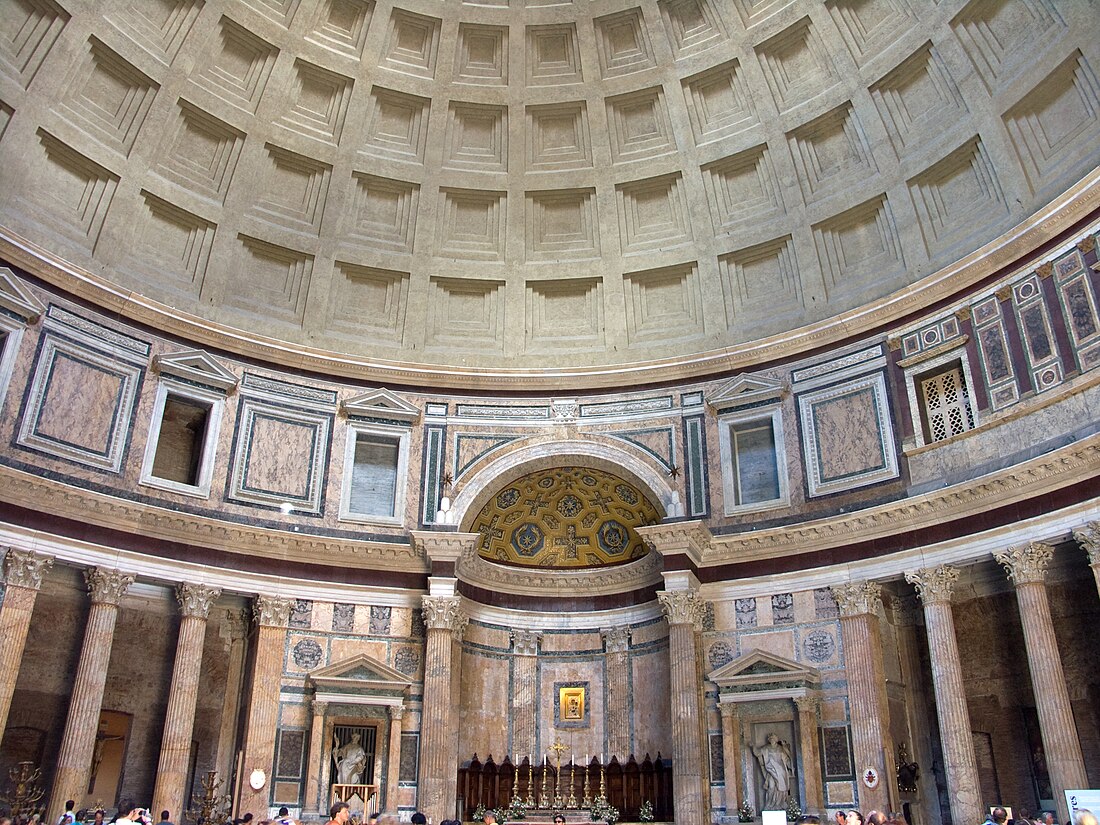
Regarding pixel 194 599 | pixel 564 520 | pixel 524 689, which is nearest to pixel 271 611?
pixel 194 599

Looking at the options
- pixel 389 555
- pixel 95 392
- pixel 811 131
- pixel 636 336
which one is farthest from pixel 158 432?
pixel 811 131

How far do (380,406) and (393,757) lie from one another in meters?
10.1

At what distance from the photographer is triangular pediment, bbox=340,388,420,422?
28.0 m

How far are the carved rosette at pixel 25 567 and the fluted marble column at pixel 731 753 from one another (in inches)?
670

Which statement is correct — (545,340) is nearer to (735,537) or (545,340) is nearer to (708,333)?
(708,333)

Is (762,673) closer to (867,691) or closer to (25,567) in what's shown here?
(867,691)

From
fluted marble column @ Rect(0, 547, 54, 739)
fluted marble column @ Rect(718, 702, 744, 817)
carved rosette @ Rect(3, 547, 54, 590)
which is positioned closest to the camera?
fluted marble column @ Rect(0, 547, 54, 739)

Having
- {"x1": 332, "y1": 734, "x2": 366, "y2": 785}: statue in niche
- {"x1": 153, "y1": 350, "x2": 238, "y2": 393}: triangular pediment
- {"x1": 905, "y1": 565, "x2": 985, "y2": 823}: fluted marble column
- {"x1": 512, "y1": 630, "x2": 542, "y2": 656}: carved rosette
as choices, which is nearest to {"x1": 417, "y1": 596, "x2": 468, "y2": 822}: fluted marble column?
{"x1": 332, "y1": 734, "x2": 366, "y2": 785}: statue in niche

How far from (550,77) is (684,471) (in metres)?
13.2

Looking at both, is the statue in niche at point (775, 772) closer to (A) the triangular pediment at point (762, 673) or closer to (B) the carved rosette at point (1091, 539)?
(A) the triangular pediment at point (762, 673)

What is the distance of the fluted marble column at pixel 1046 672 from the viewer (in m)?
18.8

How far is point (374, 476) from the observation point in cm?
2819

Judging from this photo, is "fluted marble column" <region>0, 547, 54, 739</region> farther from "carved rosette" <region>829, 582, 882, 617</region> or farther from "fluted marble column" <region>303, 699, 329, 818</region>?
"carved rosette" <region>829, 582, 882, 617</region>

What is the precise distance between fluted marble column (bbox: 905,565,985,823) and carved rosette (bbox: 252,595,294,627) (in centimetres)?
1609
